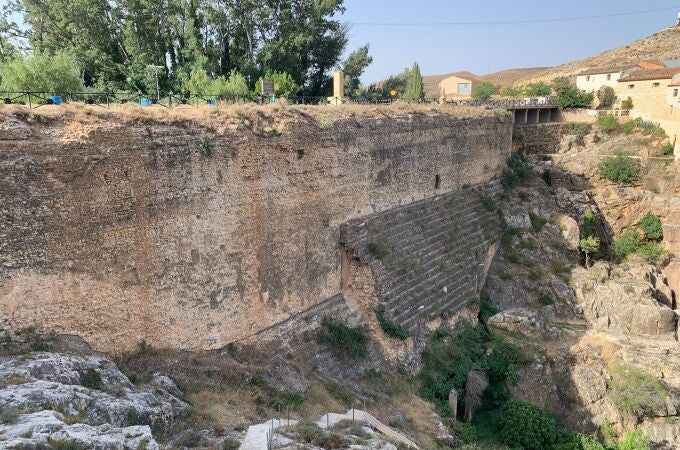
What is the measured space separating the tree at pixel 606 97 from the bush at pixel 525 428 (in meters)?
25.4

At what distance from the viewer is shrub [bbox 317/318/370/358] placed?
1254cm

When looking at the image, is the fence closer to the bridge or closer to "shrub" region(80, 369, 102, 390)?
"shrub" region(80, 369, 102, 390)

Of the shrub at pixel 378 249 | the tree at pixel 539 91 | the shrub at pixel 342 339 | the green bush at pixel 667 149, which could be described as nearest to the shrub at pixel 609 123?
the green bush at pixel 667 149

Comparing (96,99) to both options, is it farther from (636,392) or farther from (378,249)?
(636,392)

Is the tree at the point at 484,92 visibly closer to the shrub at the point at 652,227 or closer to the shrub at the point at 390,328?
the shrub at the point at 652,227

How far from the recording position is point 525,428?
12172 mm

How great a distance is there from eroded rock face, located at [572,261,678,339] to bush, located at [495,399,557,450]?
5.82 meters

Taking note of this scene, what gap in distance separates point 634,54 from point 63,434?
52.9 m

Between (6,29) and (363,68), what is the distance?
16.2 metres

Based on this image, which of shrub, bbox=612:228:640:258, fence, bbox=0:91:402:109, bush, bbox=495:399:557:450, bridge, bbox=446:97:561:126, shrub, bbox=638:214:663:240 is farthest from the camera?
bridge, bbox=446:97:561:126

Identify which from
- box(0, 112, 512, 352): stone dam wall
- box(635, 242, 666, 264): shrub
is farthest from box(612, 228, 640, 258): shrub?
box(0, 112, 512, 352): stone dam wall

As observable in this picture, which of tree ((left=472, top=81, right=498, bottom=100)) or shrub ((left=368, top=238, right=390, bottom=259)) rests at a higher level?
tree ((left=472, top=81, right=498, bottom=100))

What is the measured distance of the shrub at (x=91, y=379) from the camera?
7785mm

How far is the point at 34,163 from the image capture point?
8305mm
